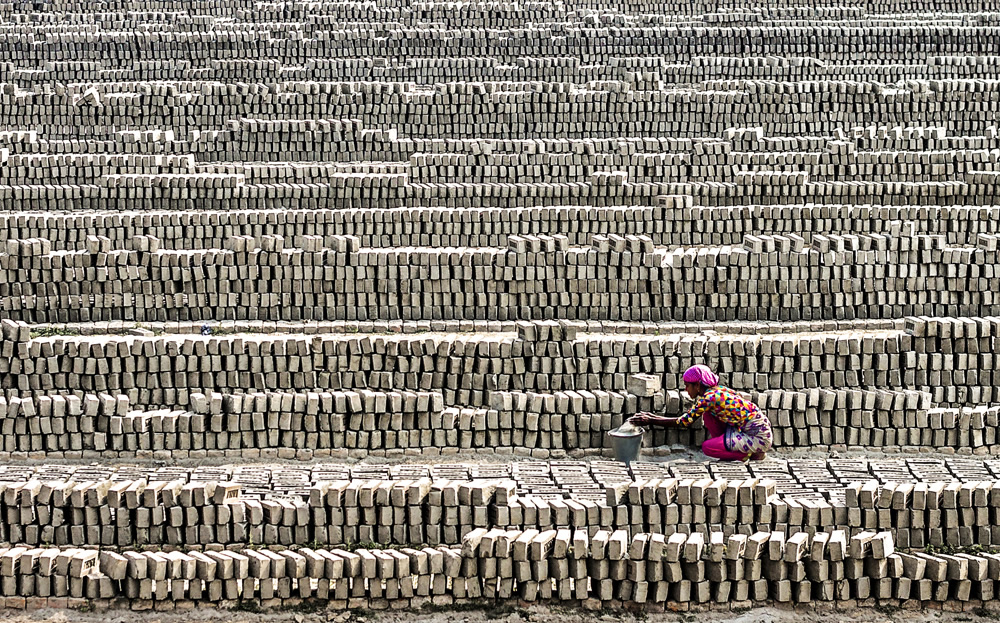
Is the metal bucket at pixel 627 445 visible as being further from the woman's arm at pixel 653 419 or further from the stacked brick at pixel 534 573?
the stacked brick at pixel 534 573

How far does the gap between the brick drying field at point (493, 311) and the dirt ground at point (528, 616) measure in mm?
82

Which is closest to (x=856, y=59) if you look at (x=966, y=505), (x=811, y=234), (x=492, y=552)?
(x=811, y=234)

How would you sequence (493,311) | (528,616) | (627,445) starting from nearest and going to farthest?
1. (528,616)
2. (627,445)
3. (493,311)

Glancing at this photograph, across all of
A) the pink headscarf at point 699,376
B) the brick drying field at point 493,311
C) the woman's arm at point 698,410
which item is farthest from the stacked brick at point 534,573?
the pink headscarf at point 699,376

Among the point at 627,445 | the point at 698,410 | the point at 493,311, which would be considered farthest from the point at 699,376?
the point at 493,311

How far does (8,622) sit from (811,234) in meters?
10.3

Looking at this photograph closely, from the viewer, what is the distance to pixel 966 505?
10000 millimetres

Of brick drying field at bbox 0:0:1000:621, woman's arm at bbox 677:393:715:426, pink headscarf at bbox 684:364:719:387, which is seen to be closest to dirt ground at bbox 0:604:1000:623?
brick drying field at bbox 0:0:1000:621

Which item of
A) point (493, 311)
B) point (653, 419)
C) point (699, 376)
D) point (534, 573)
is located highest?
point (493, 311)

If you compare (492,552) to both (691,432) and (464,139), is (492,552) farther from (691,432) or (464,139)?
(464,139)

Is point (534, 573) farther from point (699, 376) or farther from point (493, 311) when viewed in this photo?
point (493, 311)

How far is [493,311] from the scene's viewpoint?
15008 mm

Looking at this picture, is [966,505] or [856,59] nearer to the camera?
[966,505]

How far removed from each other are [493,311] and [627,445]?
3.35m
